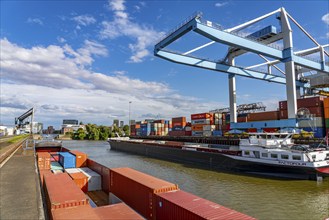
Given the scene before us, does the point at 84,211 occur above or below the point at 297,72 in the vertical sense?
below

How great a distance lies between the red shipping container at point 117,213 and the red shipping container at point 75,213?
0.69 meters

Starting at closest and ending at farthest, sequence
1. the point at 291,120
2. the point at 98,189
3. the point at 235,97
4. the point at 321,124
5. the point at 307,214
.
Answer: the point at 307,214, the point at 98,189, the point at 291,120, the point at 321,124, the point at 235,97

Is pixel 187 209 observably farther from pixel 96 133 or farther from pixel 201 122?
pixel 96 133

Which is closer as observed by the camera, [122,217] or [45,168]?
[122,217]

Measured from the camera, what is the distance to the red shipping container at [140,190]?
10.2 meters

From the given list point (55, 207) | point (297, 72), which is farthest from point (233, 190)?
point (297, 72)

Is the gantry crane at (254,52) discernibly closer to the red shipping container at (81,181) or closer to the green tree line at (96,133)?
the red shipping container at (81,181)

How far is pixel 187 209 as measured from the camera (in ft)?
25.6

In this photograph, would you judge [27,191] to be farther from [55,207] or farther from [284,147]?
[284,147]

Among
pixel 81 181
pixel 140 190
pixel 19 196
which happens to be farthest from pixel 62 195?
pixel 81 181

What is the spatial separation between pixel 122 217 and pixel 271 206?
11361 mm

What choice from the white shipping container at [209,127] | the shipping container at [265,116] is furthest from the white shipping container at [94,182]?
the white shipping container at [209,127]

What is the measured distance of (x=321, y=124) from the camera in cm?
3900

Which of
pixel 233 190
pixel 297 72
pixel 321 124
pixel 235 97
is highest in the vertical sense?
pixel 297 72
